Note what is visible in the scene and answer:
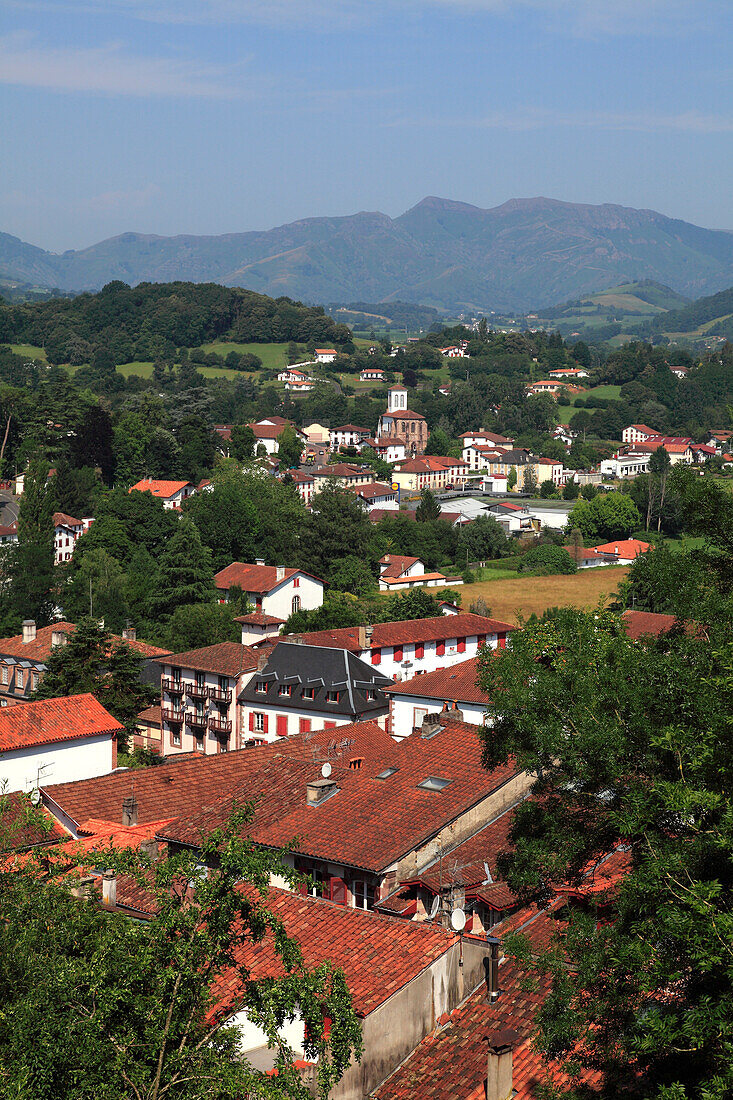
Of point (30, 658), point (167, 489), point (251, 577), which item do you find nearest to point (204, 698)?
point (30, 658)

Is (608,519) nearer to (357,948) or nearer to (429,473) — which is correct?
(429,473)

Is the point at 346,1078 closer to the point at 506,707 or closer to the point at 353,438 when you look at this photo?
the point at 506,707

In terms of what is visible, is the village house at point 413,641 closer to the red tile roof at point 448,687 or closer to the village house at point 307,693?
the village house at point 307,693

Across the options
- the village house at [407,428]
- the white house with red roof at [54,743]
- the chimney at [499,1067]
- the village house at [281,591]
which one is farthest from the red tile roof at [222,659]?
the village house at [407,428]

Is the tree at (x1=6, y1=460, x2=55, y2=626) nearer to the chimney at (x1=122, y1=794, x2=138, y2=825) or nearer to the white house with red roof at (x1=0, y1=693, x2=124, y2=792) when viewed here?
the white house with red roof at (x1=0, y1=693, x2=124, y2=792)

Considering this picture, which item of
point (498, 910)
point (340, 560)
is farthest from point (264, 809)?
point (340, 560)

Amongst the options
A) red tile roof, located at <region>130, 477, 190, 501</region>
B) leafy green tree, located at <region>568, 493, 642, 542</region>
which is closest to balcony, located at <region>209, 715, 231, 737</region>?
red tile roof, located at <region>130, 477, 190, 501</region>
